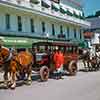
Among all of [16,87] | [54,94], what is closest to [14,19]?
[16,87]

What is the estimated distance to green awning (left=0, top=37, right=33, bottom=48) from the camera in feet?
99.8

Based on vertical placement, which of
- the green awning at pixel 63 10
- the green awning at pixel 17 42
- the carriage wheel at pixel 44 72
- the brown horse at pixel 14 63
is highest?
the green awning at pixel 63 10

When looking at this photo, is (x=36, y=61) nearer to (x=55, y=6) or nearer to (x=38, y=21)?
(x=38, y=21)

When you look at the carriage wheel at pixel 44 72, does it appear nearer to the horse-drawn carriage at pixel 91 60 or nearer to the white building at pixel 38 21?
the horse-drawn carriage at pixel 91 60

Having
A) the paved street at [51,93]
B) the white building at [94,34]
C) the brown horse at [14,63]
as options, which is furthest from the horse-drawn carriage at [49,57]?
the white building at [94,34]

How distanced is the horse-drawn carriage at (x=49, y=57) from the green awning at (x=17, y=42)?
1039 centimetres

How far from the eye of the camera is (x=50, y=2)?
4650 cm

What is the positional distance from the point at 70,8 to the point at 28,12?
712 inches

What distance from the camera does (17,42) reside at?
32281mm

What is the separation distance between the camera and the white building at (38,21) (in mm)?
33469

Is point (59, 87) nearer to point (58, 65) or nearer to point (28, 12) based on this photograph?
point (58, 65)

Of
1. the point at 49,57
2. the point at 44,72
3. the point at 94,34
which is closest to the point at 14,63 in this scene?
the point at 44,72

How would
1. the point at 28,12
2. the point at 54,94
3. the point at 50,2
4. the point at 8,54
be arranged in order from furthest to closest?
the point at 50,2, the point at 28,12, the point at 8,54, the point at 54,94

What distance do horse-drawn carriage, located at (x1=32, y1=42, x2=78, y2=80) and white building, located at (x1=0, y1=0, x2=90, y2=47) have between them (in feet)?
35.5
